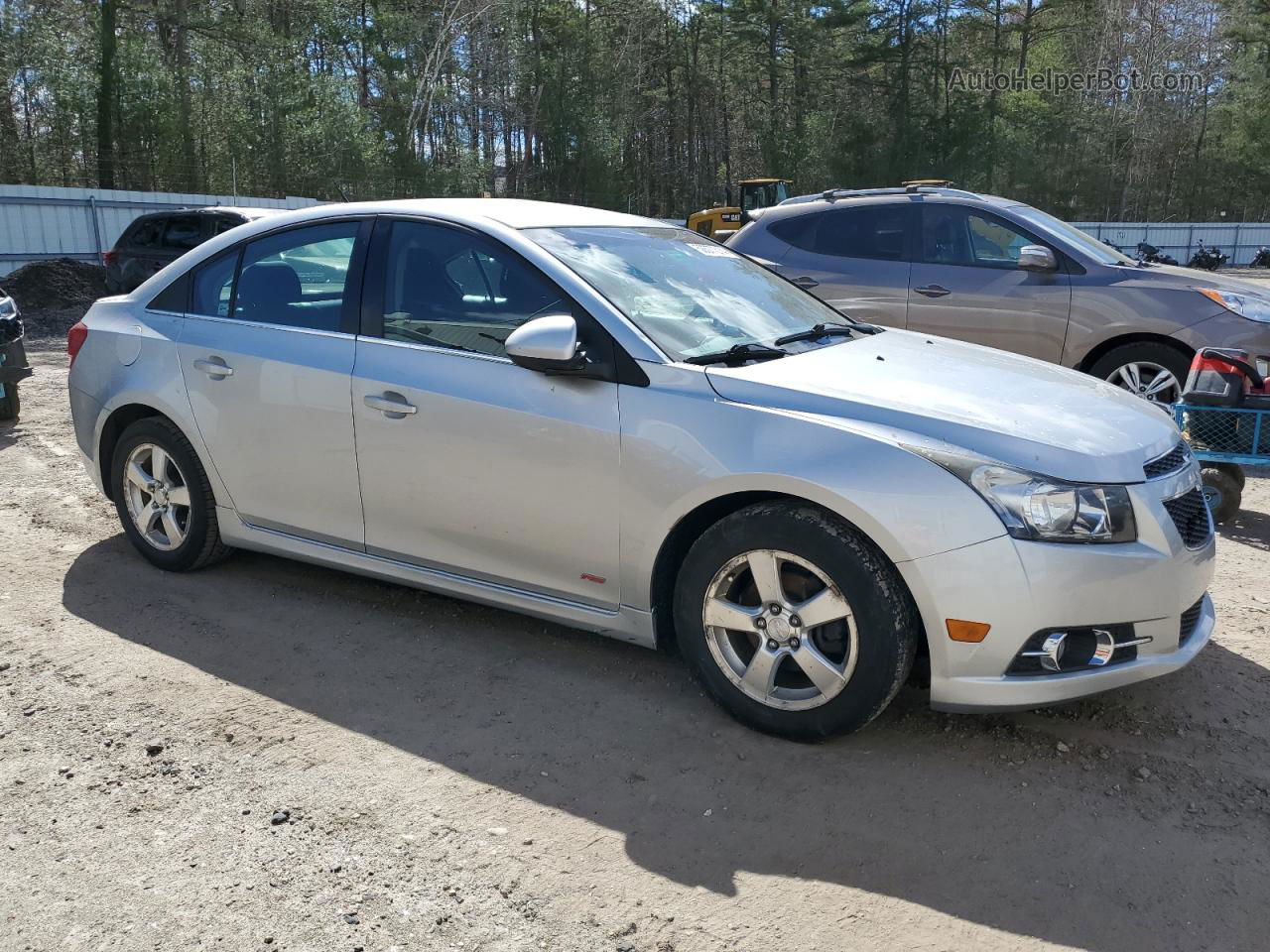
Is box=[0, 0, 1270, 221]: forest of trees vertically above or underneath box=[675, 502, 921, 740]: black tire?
above

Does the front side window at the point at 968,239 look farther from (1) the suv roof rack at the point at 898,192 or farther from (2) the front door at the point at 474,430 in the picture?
(2) the front door at the point at 474,430

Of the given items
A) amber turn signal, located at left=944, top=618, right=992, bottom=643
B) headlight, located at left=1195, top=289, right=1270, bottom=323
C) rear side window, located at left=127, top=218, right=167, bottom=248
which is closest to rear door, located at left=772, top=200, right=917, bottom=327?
headlight, located at left=1195, top=289, right=1270, bottom=323

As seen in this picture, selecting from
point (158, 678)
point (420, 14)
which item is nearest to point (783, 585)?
point (158, 678)

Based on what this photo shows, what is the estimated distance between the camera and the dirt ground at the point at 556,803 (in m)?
2.65

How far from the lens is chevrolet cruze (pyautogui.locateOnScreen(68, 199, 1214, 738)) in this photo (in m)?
3.16

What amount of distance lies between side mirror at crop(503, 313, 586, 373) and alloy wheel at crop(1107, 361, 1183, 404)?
537 cm

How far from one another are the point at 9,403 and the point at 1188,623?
8.82m

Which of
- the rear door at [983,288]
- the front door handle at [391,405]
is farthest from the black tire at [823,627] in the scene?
the rear door at [983,288]

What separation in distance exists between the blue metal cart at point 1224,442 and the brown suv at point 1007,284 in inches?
A: 69.0

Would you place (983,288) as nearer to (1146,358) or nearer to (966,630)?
(1146,358)

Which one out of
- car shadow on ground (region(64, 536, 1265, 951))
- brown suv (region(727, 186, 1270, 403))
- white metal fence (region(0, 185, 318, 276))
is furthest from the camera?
white metal fence (region(0, 185, 318, 276))

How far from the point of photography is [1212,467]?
19.6ft

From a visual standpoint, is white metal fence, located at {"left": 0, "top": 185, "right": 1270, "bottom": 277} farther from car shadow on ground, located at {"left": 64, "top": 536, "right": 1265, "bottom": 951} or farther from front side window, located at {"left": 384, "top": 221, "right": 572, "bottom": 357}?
front side window, located at {"left": 384, "top": 221, "right": 572, "bottom": 357}

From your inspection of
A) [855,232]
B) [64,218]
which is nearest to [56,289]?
[64,218]
